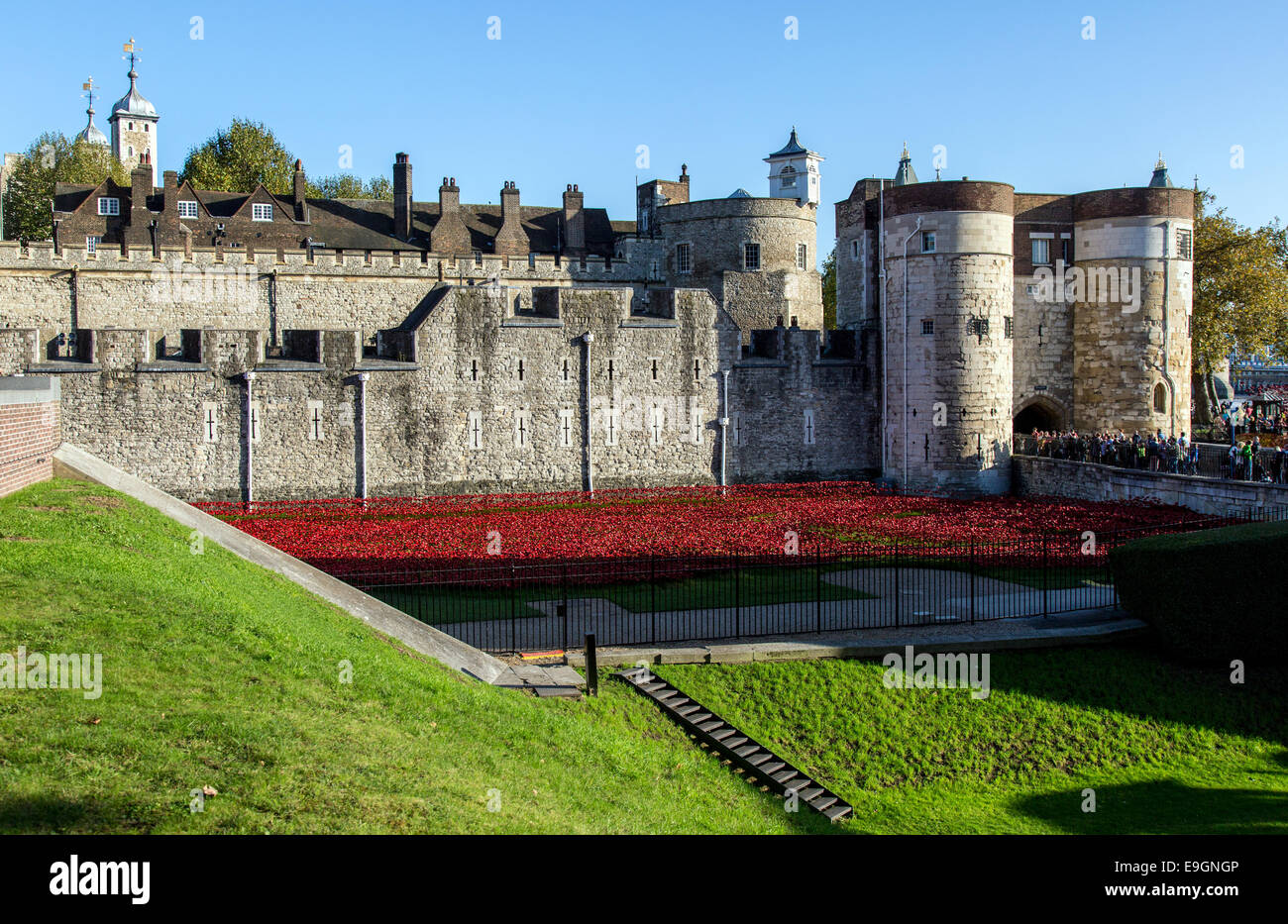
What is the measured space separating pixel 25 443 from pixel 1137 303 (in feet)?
119

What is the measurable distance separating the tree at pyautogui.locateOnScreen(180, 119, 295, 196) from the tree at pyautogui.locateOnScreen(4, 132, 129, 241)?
506 centimetres

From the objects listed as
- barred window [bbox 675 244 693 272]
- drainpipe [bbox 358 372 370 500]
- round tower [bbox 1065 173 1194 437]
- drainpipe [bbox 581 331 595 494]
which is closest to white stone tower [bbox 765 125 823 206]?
barred window [bbox 675 244 693 272]

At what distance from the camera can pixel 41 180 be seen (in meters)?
73.8

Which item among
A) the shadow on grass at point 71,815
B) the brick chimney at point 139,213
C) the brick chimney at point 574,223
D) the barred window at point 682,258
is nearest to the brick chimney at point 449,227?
the brick chimney at point 574,223

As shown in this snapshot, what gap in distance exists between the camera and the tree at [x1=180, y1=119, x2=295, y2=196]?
7269 centimetres

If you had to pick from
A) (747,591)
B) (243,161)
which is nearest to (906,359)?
(747,591)

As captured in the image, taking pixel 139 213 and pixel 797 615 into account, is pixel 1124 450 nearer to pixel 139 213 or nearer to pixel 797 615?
pixel 797 615

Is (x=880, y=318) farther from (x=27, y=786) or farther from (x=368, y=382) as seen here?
(x=27, y=786)

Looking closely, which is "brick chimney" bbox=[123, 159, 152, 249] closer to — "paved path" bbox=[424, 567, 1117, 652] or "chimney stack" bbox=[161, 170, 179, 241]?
"chimney stack" bbox=[161, 170, 179, 241]

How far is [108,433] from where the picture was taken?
3159 centimetres

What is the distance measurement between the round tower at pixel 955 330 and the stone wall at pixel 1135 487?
4.26ft

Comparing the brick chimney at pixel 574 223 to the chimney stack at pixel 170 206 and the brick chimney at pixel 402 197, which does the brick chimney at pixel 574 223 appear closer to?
the brick chimney at pixel 402 197

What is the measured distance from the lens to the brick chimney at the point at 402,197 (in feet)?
176
